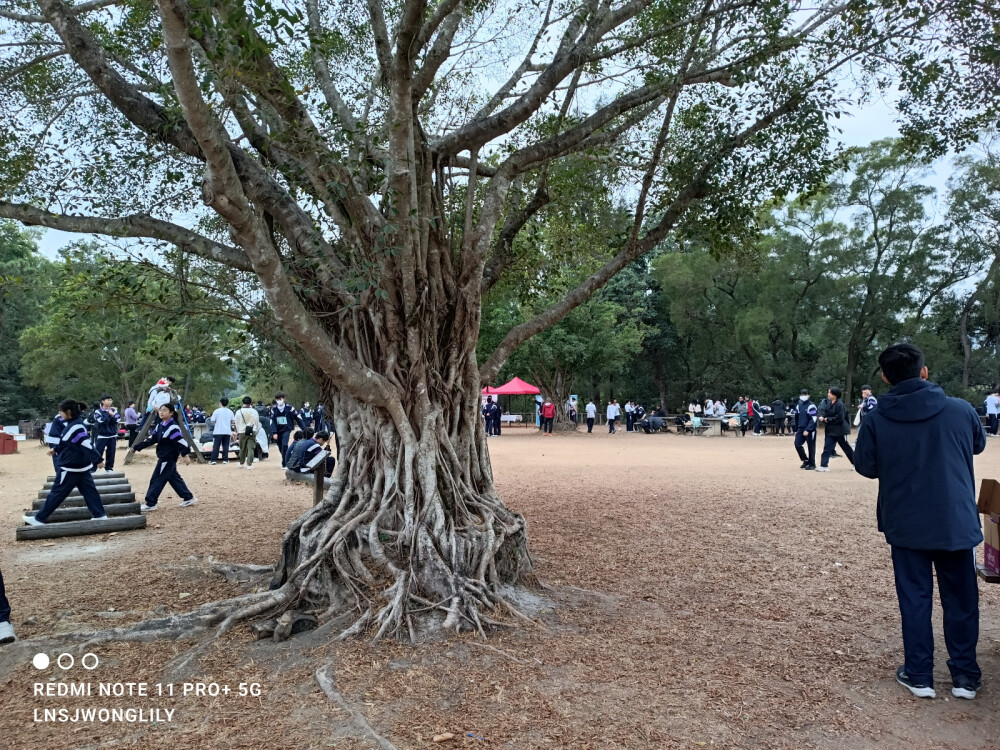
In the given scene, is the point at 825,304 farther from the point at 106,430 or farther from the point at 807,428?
the point at 106,430

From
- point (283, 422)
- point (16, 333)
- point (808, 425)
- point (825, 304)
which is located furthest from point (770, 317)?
point (16, 333)

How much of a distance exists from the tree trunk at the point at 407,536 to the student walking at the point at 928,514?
2.44 meters

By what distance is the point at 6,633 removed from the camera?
4.23 meters

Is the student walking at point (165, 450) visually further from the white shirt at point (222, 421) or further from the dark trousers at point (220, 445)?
the dark trousers at point (220, 445)

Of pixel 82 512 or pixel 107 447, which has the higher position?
pixel 107 447

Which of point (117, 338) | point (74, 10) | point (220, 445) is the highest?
point (74, 10)

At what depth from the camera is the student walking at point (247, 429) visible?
14.6 m

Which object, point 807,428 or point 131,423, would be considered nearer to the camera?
point 807,428

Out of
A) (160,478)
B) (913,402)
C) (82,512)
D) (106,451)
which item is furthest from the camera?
(106,451)

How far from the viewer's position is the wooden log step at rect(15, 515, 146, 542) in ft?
24.7

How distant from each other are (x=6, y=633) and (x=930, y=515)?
17.9 feet

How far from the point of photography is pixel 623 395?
139 feet

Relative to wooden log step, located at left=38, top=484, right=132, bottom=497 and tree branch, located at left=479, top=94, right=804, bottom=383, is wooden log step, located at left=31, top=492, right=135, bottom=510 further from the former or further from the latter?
tree branch, located at left=479, top=94, right=804, bottom=383

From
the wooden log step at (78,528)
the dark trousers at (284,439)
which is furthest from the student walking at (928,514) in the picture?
the dark trousers at (284,439)
